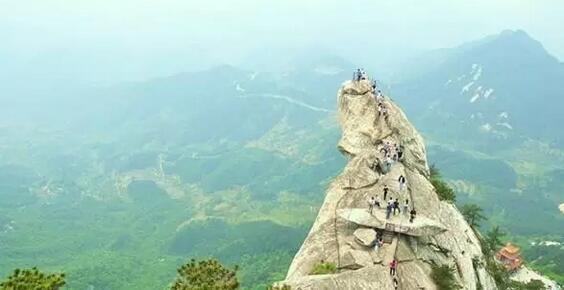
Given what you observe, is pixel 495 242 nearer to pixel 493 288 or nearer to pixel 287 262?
pixel 493 288

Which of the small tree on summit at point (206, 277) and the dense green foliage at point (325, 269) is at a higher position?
the dense green foliage at point (325, 269)

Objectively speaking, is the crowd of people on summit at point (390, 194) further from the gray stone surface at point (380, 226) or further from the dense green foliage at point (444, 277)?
the dense green foliage at point (444, 277)

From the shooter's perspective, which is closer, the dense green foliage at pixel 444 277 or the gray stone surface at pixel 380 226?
the gray stone surface at pixel 380 226

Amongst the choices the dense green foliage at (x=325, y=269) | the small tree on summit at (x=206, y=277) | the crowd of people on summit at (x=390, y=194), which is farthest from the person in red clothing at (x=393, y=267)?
the small tree on summit at (x=206, y=277)

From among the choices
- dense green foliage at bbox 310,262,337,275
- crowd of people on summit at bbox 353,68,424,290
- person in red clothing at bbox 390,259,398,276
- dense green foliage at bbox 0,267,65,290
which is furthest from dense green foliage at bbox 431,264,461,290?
dense green foliage at bbox 0,267,65,290

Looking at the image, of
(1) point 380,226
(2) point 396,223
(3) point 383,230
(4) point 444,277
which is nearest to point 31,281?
(1) point 380,226

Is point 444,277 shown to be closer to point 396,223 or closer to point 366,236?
point 396,223

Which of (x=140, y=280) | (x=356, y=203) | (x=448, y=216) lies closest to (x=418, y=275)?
(x=356, y=203)

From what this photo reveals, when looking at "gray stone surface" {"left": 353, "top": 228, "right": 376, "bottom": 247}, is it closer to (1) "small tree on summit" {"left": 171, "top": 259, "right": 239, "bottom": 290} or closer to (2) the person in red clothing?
(2) the person in red clothing
